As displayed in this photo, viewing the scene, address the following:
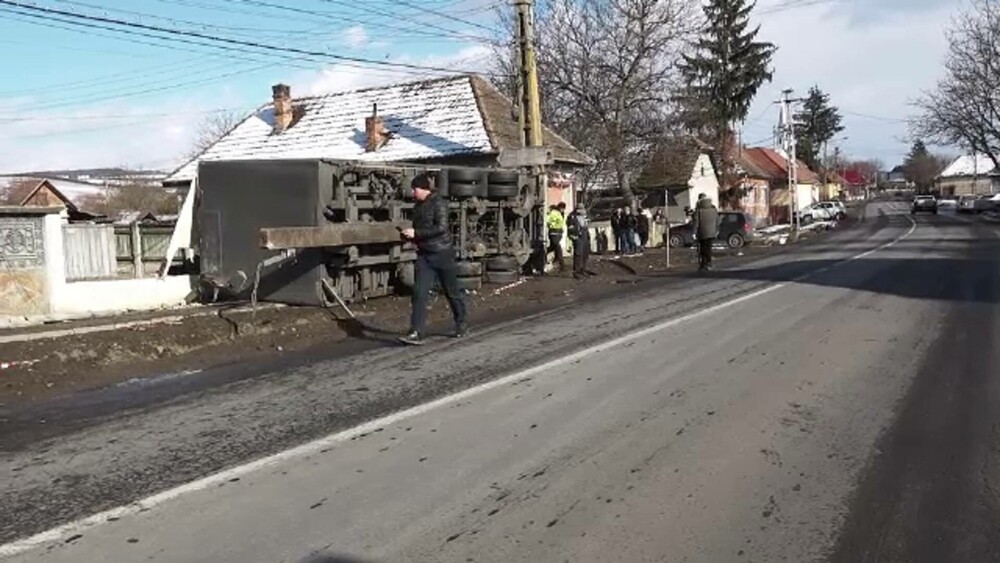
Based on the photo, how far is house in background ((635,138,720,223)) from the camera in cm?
4181

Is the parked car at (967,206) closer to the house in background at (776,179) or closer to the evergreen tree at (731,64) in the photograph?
the house in background at (776,179)

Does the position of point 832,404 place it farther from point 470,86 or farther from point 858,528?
point 470,86

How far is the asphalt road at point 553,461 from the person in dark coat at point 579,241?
983 cm

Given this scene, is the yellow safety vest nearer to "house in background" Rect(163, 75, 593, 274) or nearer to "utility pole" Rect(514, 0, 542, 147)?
"utility pole" Rect(514, 0, 542, 147)

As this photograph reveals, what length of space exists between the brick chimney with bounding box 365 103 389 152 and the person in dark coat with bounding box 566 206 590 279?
1100 centimetres


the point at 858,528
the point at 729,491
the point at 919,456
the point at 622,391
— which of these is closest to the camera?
the point at 858,528

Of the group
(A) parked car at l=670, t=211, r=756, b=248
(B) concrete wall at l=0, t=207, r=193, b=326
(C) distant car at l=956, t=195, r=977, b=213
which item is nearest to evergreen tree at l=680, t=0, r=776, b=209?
(A) parked car at l=670, t=211, r=756, b=248

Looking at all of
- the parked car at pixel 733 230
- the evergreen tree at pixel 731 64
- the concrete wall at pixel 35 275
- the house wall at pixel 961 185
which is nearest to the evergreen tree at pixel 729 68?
the evergreen tree at pixel 731 64

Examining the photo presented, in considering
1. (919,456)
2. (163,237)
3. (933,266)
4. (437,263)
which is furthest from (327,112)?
(919,456)

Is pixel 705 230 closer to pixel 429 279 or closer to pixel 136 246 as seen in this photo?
pixel 429 279

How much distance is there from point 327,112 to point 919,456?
1225 inches

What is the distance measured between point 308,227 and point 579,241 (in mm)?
8522

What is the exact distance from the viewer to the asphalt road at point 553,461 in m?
4.25

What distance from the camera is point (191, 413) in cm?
705
